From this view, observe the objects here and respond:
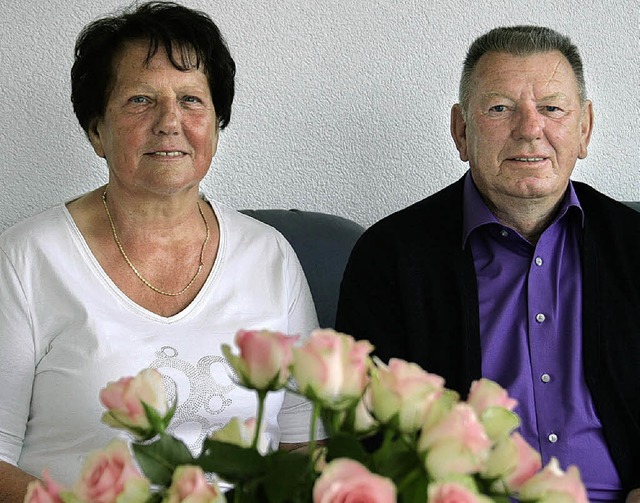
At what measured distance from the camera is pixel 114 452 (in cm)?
76

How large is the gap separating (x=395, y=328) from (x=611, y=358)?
1.26 feet

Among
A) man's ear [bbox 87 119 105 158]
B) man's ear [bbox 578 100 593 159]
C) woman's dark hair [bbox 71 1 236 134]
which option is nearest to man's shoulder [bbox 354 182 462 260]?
man's ear [bbox 578 100 593 159]

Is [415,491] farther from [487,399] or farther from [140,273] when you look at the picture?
[140,273]

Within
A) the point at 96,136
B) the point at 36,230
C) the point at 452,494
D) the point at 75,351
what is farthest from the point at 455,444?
the point at 96,136

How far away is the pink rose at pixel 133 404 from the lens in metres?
0.77

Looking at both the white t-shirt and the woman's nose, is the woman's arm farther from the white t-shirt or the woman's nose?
the woman's nose

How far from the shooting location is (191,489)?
705 millimetres

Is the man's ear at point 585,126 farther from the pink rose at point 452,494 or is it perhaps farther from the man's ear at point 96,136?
the pink rose at point 452,494

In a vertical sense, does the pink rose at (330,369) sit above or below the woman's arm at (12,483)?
above

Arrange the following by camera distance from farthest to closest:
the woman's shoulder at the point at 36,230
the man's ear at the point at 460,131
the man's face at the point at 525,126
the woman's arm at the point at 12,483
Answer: the man's ear at the point at 460,131 < the man's face at the point at 525,126 < the woman's shoulder at the point at 36,230 < the woman's arm at the point at 12,483

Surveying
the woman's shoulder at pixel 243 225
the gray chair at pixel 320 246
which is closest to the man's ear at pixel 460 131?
the gray chair at pixel 320 246

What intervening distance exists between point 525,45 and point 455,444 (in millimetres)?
1241

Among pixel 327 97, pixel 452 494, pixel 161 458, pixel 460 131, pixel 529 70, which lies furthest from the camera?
pixel 327 97

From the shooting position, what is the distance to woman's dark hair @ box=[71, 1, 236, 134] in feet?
5.54
